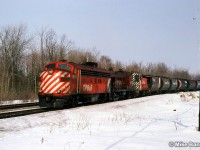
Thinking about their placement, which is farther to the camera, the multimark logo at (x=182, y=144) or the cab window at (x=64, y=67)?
the cab window at (x=64, y=67)

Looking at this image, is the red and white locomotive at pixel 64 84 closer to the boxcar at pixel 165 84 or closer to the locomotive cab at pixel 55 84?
the locomotive cab at pixel 55 84

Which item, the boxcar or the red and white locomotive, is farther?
the boxcar

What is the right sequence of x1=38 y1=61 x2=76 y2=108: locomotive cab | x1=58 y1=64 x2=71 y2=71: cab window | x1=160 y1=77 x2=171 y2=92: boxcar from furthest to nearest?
x1=160 y1=77 x2=171 y2=92: boxcar < x1=58 y1=64 x2=71 y2=71: cab window < x1=38 y1=61 x2=76 y2=108: locomotive cab

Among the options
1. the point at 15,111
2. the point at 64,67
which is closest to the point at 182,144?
the point at 15,111

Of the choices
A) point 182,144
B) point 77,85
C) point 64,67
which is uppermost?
point 64,67

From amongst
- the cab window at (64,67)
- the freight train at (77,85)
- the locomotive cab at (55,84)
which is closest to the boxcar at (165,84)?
the freight train at (77,85)

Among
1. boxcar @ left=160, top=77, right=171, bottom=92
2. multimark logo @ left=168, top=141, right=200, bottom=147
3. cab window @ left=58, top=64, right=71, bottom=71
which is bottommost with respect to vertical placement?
multimark logo @ left=168, top=141, right=200, bottom=147

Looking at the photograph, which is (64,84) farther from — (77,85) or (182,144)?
(182,144)

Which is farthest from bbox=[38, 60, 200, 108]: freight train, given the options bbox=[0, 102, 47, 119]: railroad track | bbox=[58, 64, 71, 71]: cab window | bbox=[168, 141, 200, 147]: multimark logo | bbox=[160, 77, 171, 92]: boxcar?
bbox=[160, 77, 171, 92]: boxcar

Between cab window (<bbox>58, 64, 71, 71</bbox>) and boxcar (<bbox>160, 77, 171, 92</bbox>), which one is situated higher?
cab window (<bbox>58, 64, 71, 71</bbox>)

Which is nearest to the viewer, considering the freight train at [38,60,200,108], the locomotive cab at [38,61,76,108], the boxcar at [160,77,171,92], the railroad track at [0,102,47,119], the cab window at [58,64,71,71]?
the railroad track at [0,102,47,119]

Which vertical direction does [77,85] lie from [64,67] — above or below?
below

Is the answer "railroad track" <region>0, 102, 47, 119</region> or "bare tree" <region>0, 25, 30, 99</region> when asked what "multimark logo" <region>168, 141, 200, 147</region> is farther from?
"bare tree" <region>0, 25, 30, 99</region>

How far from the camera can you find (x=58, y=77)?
17578 millimetres
